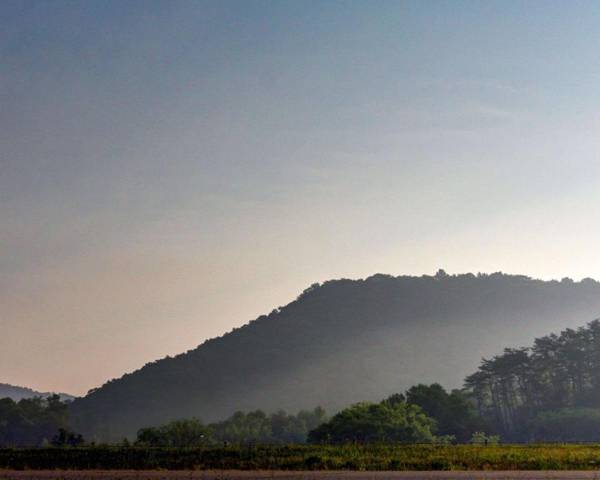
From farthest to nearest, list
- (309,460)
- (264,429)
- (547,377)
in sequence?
(264,429)
(547,377)
(309,460)

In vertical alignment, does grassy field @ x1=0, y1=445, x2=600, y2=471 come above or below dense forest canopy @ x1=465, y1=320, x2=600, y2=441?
below

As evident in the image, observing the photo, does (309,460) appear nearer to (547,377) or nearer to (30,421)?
(547,377)

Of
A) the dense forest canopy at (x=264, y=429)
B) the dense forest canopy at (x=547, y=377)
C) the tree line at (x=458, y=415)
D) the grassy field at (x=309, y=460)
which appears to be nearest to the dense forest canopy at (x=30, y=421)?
the tree line at (x=458, y=415)

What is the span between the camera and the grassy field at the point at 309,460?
49062 millimetres

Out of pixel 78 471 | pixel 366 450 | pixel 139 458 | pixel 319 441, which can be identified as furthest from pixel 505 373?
pixel 78 471

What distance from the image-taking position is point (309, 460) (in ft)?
173

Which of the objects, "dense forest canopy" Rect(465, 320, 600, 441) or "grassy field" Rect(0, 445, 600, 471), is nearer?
"grassy field" Rect(0, 445, 600, 471)

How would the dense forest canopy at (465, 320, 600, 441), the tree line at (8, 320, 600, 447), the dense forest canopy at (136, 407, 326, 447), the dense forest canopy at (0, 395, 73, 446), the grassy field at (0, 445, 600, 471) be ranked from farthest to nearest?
the dense forest canopy at (0, 395, 73, 446), the dense forest canopy at (136, 407, 326, 447), the dense forest canopy at (465, 320, 600, 441), the tree line at (8, 320, 600, 447), the grassy field at (0, 445, 600, 471)

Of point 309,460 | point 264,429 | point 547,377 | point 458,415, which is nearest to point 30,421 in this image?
point 264,429

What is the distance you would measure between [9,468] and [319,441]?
172ft

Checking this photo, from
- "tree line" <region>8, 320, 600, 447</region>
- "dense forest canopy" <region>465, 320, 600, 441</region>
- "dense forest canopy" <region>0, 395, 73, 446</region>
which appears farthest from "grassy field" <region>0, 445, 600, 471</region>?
Result: "dense forest canopy" <region>0, 395, 73, 446</region>

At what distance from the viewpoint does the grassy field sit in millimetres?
49062

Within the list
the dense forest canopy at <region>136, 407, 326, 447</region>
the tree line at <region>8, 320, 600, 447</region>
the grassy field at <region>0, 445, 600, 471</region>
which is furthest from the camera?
the dense forest canopy at <region>136, 407, 326, 447</region>

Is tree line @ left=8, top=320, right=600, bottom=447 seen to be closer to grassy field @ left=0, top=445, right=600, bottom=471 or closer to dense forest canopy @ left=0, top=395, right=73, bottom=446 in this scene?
dense forest canopy @ left=0, top=395, right=73, bottom=446
